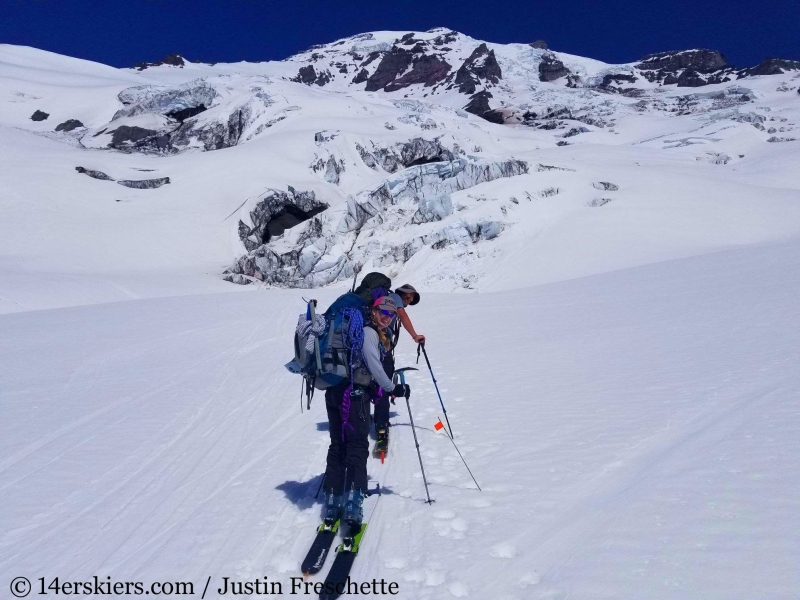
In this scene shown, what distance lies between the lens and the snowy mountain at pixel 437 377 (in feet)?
12.1

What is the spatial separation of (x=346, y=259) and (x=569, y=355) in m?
19.1

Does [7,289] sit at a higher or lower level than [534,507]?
lower

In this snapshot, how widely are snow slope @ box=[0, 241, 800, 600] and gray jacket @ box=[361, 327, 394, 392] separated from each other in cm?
121

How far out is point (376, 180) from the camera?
4022 centimetres

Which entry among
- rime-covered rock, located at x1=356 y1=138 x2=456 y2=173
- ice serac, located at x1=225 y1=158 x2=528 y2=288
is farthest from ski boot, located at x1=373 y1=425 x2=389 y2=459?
rime-covered rock, located at x1=356 y1=138 x2=456 y2=173

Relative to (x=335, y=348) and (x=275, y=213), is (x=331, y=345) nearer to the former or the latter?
(x=335, y=348)

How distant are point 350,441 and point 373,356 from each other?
2.33 ft

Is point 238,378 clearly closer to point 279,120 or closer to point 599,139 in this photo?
point 279,120

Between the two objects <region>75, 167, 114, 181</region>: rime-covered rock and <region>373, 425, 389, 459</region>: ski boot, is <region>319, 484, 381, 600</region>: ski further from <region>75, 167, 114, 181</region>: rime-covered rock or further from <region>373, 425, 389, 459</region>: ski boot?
<region>75, 167, 114, 181</region>: rime-covered rock

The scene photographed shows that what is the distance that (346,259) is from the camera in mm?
27125

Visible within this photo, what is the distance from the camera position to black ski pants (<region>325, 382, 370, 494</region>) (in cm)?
403

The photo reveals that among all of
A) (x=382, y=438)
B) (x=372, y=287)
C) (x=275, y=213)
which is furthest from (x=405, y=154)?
(x=372, y=287)

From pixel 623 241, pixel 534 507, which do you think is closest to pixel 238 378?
pixel 534 507

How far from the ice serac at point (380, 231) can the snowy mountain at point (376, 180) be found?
0.31 ft
